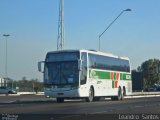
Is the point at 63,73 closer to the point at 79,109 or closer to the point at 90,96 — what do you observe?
the point at 90,96

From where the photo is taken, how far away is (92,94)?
129 feet

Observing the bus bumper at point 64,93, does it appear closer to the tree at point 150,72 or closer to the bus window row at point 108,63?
the bus window row at point 108,63

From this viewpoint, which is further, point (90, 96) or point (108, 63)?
point (108, 63)

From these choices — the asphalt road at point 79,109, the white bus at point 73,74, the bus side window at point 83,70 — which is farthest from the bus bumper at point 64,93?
the asphalt road at point 79,109

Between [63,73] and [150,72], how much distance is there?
12943cm

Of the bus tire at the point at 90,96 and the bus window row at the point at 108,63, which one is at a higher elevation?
the bus window row at the point at 108,63

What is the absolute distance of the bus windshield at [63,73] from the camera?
36781 millimetres

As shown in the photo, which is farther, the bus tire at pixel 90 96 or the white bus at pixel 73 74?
the bus tire at pixel 90 96

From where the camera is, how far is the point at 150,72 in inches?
6462

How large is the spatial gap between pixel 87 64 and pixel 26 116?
24597 millimetres

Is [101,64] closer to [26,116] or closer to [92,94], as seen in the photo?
[92,94]

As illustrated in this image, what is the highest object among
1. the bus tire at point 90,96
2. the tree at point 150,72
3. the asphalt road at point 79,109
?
the tree at point 150,72

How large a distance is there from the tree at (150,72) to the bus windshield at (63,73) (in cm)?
11288

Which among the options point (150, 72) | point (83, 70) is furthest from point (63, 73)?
point (150, 72)
